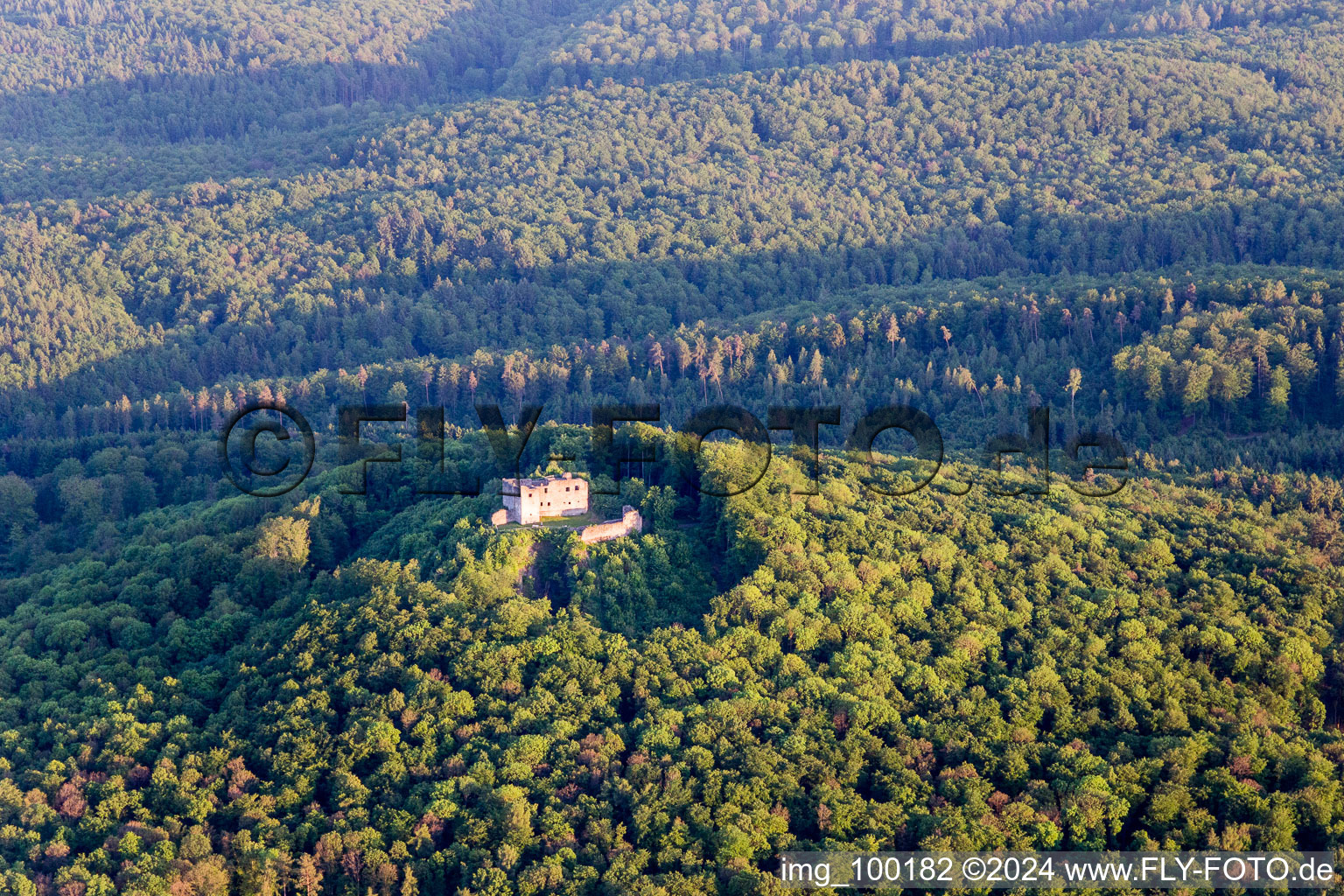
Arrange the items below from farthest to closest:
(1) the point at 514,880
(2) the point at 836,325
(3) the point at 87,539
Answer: (2) the point at 836,325
(3) the point at 87,539
(1) the point at 514,880

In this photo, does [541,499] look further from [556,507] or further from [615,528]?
[615,528]

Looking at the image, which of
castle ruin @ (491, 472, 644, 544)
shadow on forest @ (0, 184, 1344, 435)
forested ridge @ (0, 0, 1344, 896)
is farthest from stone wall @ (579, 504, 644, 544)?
shadow on forest @ (0, 184, 1344, 435)

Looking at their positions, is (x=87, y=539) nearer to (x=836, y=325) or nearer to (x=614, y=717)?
(x=614, y=717)

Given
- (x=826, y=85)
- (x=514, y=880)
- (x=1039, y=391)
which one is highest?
(x=826, y=85)

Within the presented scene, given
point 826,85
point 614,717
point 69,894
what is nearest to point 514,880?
point 614,717

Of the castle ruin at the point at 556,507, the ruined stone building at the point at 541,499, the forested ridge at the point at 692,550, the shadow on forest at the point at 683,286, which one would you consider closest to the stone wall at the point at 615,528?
the castle ruin at the point at 556,507

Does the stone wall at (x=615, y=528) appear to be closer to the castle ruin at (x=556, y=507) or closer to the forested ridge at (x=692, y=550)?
the castle ruin at (x=556, y=507)

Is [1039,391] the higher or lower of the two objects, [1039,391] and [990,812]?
the higher

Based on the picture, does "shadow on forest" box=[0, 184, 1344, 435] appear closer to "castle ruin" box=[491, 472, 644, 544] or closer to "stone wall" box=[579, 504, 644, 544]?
"castle ruin" box=[491, 472, 644, 544]
